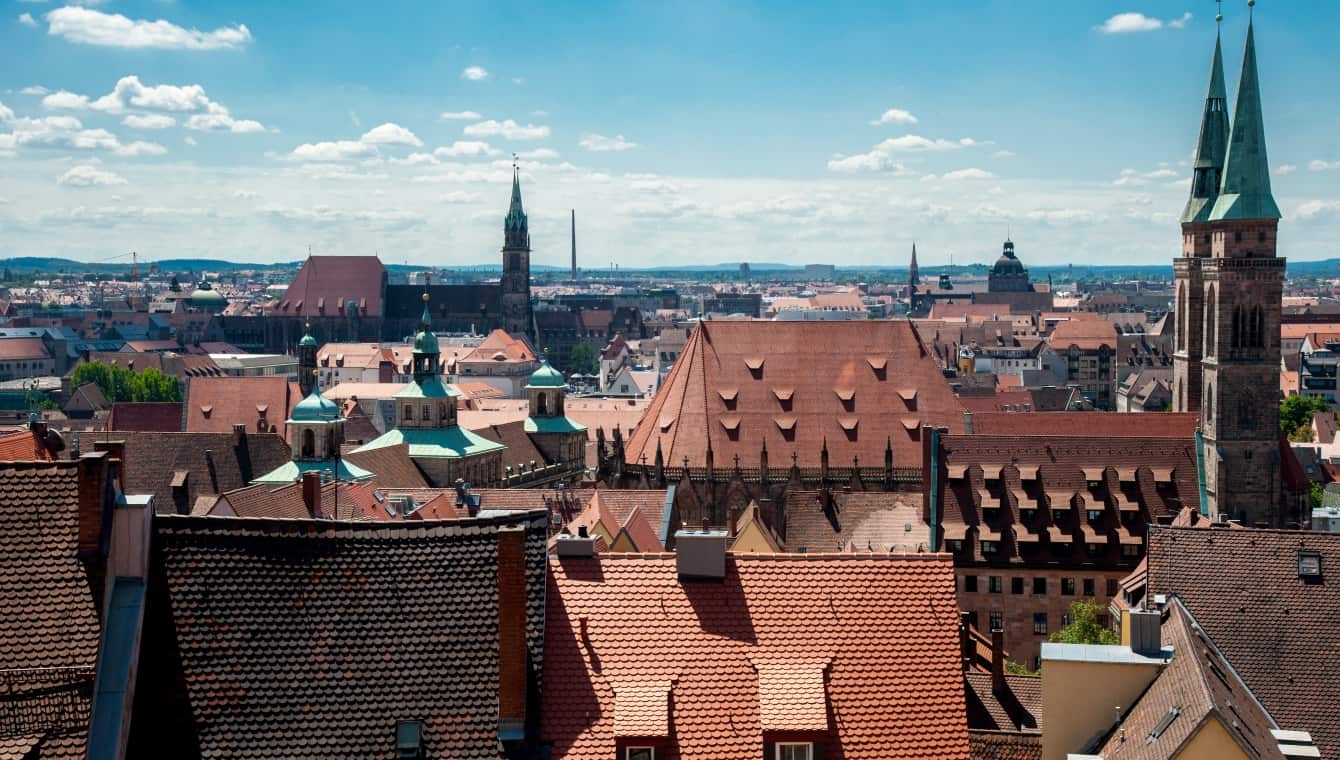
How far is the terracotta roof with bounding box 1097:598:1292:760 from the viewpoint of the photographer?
23.2 m

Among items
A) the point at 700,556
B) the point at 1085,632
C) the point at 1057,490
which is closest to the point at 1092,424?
the point at 1057,490

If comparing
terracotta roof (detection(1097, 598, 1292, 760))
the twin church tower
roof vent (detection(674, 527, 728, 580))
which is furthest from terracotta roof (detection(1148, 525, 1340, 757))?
the twin church tower

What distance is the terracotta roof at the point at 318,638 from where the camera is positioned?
832 inches

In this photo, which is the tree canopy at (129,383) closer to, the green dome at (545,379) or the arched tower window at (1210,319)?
the green dome at (545,379)

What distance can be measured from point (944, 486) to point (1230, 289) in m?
24.3

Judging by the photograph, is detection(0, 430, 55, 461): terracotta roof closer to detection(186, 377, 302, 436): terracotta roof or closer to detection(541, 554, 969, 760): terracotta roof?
detection(541, 554, 969, 760): terracotta roof

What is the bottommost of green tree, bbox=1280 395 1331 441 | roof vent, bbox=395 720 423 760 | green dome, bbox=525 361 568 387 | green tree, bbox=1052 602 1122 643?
green tree, bbox=1280 395 1331 441

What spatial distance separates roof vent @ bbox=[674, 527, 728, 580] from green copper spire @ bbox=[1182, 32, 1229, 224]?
7864cm

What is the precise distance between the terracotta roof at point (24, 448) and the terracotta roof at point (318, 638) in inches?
747

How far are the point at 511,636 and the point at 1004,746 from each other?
1226 cm

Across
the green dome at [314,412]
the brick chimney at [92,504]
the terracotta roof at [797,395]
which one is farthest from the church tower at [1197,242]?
the brick chimney at [92,504]

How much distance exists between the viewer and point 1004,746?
3045 cm

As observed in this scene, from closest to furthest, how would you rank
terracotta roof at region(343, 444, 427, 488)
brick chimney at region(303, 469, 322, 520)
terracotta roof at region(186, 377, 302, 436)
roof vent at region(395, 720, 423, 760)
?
roof vent at region(395, 720, 423, 760) → brick chimney at region(303, 469, 322, 520) → terracotta roof at region(343, 444, 427, 488) → terracotta roof at region(186, 377, 302, 436)

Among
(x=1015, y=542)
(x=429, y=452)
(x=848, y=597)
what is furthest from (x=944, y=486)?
(x=848, y=597)
